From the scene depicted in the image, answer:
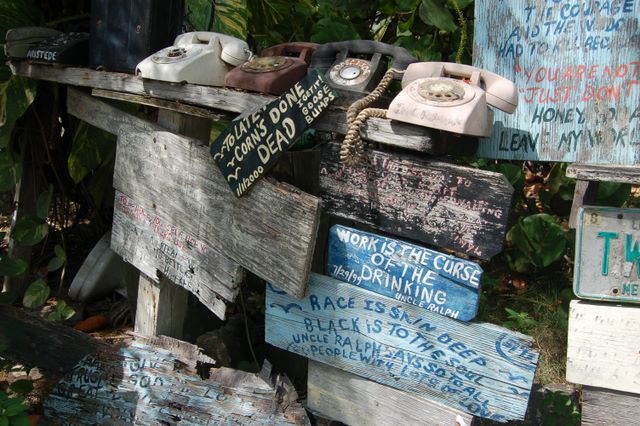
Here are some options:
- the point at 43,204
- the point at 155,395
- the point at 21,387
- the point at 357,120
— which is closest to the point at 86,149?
the point at 43,204

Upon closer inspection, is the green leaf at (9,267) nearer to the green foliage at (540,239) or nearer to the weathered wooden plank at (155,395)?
the weathered wooden plank at (155,395)

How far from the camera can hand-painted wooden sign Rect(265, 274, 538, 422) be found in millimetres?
2346

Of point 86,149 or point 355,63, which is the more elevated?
point 355,63

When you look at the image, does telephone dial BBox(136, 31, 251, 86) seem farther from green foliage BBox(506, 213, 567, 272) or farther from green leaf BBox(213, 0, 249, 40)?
green foliage BBox(506, 213, 567, 272)

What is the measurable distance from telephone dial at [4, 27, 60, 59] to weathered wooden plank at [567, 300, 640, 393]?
8.84 ft

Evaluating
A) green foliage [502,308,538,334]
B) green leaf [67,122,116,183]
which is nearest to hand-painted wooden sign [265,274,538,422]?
green foliage [502,308,538,334]

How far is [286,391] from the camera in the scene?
2.86m

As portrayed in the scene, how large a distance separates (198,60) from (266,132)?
51 centimetres

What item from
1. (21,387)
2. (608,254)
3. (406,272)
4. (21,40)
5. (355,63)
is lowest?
(21,387)

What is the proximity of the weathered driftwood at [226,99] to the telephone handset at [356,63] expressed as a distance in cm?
11

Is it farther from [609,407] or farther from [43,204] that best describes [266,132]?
[43,204]

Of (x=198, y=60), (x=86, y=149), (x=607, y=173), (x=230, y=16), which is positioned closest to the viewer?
(x=607, y=173)

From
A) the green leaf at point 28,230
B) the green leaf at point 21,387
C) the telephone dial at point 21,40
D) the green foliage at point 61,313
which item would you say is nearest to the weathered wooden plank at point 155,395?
the green leaf at point 21,387

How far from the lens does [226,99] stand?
271cm
